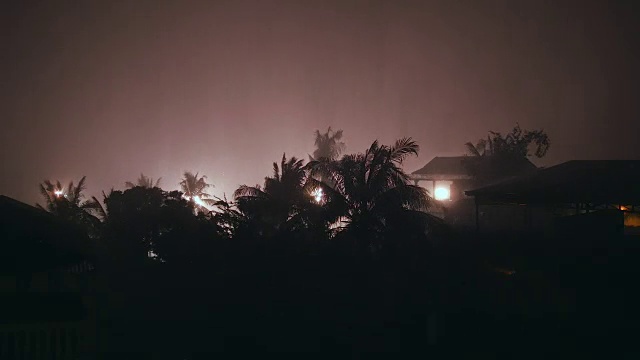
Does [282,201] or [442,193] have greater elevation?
[442,193]

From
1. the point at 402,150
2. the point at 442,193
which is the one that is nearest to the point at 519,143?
the point at 442,193

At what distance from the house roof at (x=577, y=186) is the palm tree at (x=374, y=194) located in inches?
112

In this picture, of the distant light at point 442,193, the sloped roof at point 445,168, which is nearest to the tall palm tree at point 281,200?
the distant light at point 442,193

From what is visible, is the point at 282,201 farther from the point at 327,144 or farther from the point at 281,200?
the point at 327,144

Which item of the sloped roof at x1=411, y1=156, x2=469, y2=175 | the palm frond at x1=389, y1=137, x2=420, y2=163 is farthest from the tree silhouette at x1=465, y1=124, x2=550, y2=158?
the palm frond at x1=389, y1=137, x2=420, y2=163

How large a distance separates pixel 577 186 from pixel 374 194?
281 inches

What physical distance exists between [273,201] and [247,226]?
2.54 meters

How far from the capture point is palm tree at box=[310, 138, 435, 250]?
16859mm

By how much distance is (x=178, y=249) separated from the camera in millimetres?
15672

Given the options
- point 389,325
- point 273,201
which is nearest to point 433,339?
point 389,325

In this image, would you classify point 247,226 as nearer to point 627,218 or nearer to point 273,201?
point 273,201

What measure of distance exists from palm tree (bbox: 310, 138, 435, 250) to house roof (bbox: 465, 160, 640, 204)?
2.84 meters

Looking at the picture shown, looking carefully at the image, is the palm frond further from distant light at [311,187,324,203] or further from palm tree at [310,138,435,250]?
distant light at [311,187,324,203]

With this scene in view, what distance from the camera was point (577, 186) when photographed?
639 inches
